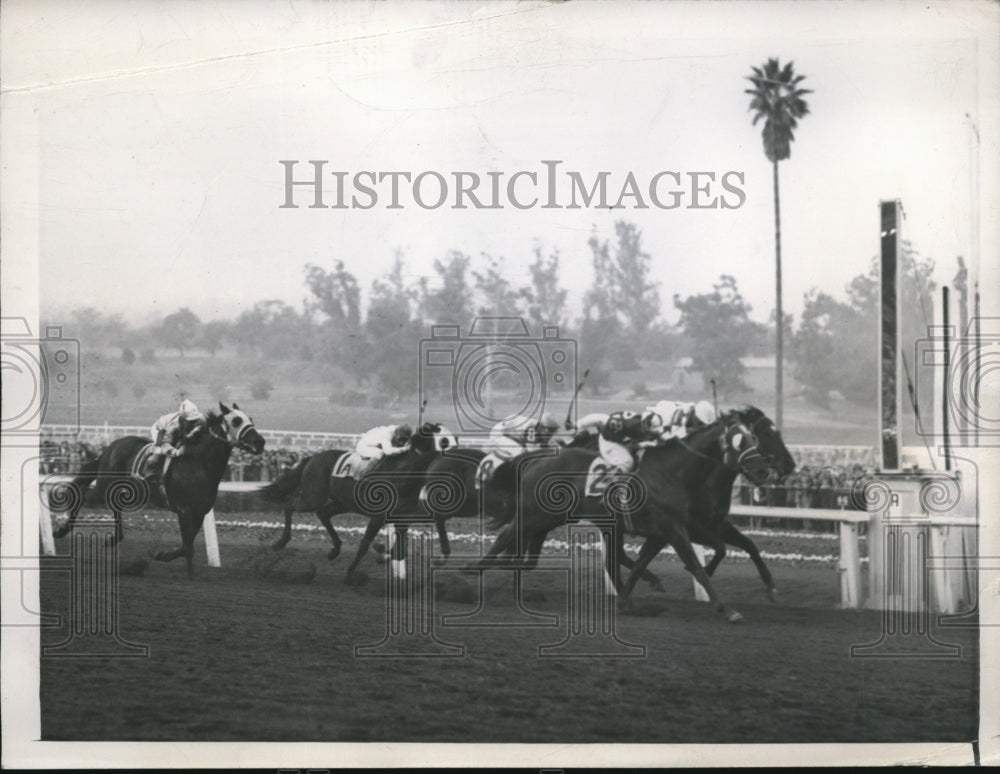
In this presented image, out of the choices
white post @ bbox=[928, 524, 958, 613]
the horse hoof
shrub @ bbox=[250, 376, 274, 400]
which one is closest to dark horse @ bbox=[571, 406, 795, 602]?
white post @ bbox=[928, 524, 958, 613]

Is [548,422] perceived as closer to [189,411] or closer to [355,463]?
[355,463]

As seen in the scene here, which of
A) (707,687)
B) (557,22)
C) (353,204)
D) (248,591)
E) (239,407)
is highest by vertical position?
(557,22)

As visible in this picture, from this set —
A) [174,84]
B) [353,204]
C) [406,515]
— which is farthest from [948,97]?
[174,84]

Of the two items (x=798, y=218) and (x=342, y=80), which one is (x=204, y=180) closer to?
(x=342, y=80)

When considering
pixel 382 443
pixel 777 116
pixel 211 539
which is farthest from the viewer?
pixel 211 539

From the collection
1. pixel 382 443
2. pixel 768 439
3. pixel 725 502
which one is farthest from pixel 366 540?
pixel 768 439

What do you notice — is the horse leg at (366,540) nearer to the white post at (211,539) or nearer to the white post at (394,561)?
the white post at (394,561)
